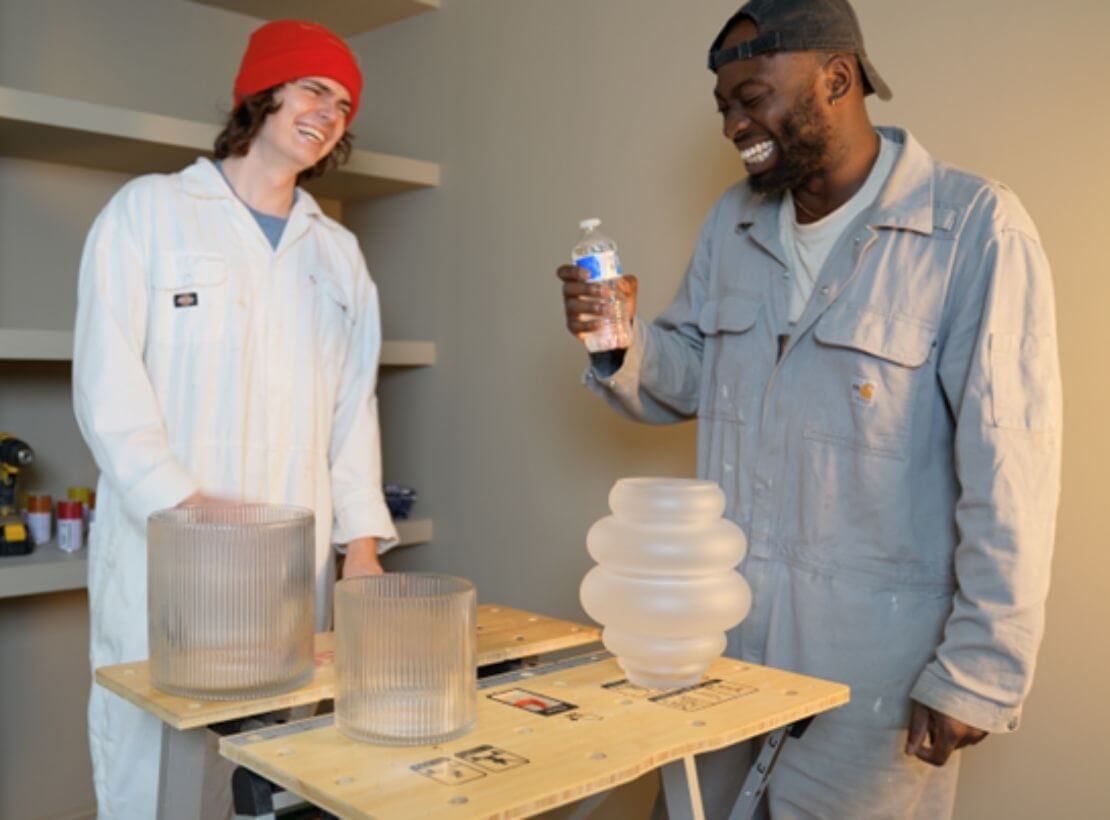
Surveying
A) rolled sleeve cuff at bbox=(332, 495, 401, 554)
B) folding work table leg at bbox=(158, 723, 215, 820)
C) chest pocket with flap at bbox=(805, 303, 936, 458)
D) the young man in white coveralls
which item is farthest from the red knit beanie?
folding work table leg at bbox=(158, 723, 215, 820)

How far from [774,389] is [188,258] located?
1.01 metres

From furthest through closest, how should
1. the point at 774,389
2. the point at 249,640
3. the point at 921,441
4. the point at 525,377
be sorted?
the point at 525,377 → the point at 774,389 → the point at 921,441 → the point at 249,640

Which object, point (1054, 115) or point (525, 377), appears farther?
point (525, 377)

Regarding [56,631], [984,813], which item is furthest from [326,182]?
[984,813]

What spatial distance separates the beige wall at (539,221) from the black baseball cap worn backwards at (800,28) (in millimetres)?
350

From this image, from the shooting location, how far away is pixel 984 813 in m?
1.79

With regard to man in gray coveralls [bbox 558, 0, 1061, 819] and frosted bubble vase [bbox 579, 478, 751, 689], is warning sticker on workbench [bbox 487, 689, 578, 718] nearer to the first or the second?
frosted bubble vase [bbox 579, 478, 751, 689]

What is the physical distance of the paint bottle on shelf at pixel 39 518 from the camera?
2.42 metres

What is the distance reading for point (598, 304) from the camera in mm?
1503

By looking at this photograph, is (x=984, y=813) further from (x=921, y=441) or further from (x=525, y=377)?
(x=525, y=377)

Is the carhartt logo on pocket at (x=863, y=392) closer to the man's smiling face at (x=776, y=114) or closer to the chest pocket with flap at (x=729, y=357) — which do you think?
the chest pocket with flap at (x=729, y=357)

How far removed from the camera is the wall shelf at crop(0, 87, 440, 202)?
2.17 m

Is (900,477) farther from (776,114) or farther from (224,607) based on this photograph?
(224,607)

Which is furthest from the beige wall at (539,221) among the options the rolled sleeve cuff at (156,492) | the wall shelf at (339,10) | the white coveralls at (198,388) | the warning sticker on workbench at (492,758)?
the warning sticker on workbench at (492,758)
